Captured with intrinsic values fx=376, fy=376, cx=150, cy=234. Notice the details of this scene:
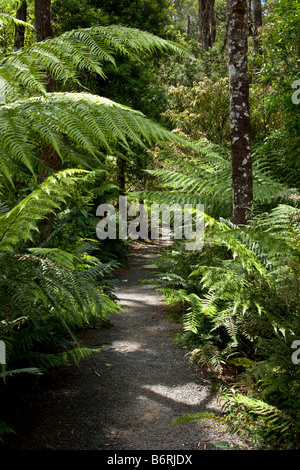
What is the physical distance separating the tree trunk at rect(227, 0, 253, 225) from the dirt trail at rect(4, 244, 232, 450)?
6.25 ft

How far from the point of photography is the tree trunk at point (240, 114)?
4.48 metres

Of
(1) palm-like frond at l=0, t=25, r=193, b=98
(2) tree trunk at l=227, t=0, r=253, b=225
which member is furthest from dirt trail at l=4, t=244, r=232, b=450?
(1) palm-like frond at l=0, t=25, r=193, b=98

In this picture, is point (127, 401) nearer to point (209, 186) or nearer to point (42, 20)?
point (209, 186)

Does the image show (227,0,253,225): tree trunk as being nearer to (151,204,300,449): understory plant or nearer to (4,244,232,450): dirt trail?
(151,204,300,449): understory plant

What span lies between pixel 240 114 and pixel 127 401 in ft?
11.3

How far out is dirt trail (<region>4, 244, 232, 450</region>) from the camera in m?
2.58

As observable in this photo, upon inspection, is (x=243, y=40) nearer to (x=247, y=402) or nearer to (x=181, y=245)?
(x=181, y=245)

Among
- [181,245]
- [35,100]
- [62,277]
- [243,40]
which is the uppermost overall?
[243,40]

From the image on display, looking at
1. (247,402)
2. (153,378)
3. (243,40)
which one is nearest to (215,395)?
(153,378)

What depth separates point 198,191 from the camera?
596cm

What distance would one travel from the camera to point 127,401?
311 cm

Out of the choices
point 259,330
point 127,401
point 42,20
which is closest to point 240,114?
point 259,330

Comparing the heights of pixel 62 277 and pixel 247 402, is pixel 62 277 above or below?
above

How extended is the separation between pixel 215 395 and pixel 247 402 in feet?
2.87
